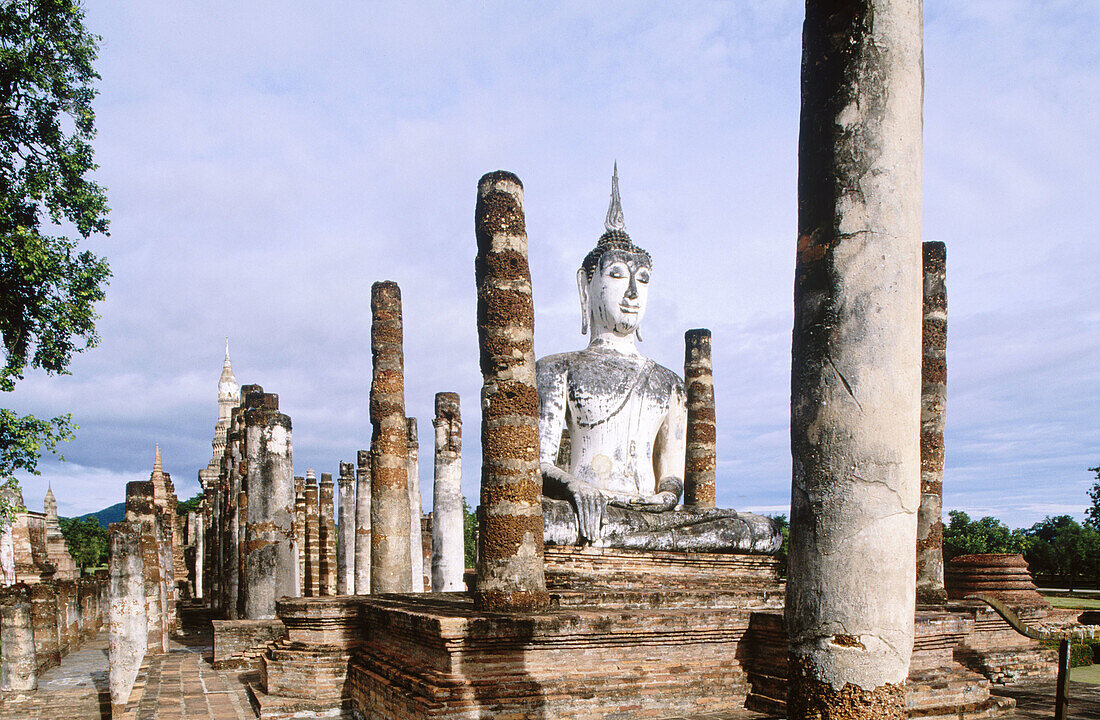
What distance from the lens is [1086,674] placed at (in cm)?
1066

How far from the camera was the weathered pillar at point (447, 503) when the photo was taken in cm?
1509

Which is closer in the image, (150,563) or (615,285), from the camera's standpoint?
(615,285)

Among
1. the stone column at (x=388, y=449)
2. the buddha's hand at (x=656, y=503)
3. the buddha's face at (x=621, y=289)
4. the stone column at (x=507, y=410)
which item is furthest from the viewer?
the stone column at (x=388, y=449)

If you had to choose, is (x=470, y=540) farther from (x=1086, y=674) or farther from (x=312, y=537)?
(x=1086, y=674)

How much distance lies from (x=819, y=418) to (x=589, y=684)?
3695mm

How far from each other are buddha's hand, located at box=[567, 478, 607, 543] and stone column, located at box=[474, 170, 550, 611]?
1383 mm

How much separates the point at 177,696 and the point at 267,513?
3.41 metres

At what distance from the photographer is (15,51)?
1246 cm

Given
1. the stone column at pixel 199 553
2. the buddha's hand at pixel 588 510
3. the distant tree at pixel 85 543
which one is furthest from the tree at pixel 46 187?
the distant tree at pixel 85 543

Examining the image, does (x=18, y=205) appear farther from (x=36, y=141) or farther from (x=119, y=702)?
(x=119, y=702)

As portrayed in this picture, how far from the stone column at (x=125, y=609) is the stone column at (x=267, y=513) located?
1.40 metres

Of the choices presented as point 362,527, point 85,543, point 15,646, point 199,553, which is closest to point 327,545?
point 362,527

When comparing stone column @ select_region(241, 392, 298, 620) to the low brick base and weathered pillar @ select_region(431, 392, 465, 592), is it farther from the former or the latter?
weathered pillar @ select_region(431, 392, 465, 592)

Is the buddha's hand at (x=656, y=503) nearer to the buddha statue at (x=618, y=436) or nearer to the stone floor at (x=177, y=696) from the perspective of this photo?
the buddha statue at (x=618, y=436)
